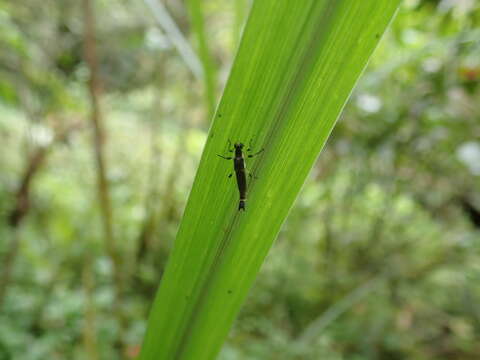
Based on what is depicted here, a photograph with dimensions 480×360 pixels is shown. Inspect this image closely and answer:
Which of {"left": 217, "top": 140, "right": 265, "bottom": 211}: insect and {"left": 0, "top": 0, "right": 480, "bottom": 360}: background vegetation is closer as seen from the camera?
{"left": 217, "top": 140, "right": 265, "bottom": 211}: insect

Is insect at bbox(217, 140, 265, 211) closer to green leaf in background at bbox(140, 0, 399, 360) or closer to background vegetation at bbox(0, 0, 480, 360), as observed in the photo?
green leaf in background at bbox(140, 0, 399, 360)

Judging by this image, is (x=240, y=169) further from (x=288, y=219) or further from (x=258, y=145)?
(x=288, y=219)

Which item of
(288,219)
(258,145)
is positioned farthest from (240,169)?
(288,219)

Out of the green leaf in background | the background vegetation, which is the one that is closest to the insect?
the green leaf in background

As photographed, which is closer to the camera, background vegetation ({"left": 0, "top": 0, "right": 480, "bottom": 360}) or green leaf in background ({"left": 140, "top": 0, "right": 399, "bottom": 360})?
green leaf in background ({"left": 140, "top": 0, "right": 399, "bottom": 360})

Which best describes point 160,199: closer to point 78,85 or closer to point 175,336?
point 78,85
